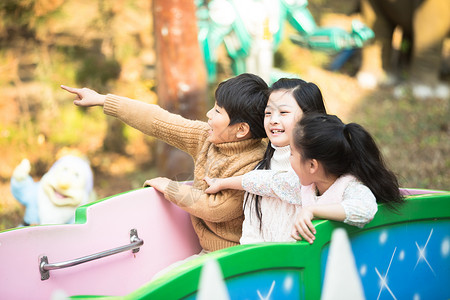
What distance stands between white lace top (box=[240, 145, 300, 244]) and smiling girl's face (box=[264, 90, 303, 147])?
54mm

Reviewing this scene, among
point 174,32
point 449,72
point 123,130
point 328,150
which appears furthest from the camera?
point 449,72

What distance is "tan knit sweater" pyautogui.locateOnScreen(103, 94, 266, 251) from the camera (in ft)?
6.17

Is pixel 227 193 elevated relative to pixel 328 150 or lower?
lower

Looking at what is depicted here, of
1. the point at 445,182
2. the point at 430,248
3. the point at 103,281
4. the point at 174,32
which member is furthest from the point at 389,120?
the point at 103,281

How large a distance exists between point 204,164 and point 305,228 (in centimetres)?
62

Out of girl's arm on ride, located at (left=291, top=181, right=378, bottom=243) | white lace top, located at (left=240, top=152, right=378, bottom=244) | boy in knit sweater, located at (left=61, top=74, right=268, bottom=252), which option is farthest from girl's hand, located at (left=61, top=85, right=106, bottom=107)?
girl's arm on ride, located at (left=291, top=181, right=378, bottom=243)

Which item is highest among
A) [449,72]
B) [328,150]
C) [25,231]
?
[449,72]

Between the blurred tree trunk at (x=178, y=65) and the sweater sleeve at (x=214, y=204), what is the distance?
1.73 m

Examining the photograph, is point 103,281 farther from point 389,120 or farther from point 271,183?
point 389,120

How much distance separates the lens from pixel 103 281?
1.93 m

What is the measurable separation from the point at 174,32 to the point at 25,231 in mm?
2191

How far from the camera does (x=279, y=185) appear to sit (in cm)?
172

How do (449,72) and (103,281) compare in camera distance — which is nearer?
(103,281)

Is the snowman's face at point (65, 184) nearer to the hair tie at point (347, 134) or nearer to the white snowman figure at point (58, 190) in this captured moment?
the white snowman figure at point (58, 190)
